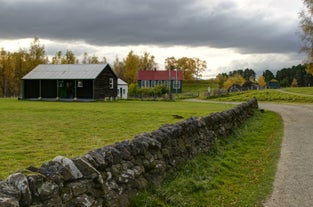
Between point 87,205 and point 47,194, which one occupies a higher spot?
point 47,194

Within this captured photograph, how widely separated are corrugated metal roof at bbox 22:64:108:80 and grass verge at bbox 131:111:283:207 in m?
40.3

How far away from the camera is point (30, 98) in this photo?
179 ft

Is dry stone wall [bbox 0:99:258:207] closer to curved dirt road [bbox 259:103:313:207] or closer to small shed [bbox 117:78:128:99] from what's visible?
curved dirt road [bbox 259:103:313:207]

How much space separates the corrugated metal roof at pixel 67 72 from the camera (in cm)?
5239

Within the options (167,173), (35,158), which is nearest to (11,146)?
(35,158)

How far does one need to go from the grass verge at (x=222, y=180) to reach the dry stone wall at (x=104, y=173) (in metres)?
0.31

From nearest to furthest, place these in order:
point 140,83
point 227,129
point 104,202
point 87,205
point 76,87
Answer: point 87,205, point 104,202, point 227,129, point 76,87, point 140,83

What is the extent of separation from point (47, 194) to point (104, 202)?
1436 mm

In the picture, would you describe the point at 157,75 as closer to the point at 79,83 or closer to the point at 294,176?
the point at 79,83

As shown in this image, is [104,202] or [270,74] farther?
[270,74]

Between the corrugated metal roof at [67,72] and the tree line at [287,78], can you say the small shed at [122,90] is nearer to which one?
the corrugated metal roof at [67,72]

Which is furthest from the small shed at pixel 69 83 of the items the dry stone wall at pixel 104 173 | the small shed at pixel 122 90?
the dry stone wall at pixel 104 173

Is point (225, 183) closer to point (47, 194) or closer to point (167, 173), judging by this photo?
point (167, 173)

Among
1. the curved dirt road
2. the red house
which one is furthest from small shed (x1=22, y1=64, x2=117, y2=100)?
the red house
